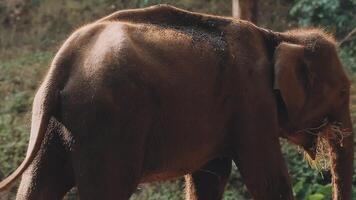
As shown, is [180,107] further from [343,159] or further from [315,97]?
[343,159]

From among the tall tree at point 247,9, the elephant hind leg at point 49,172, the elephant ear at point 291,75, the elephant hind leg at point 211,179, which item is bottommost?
the elephant hind leg at point 211,179

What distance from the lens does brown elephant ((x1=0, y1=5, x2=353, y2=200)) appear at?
13.9 ft

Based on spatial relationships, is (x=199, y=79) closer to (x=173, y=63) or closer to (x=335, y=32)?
(x=173, y=63)

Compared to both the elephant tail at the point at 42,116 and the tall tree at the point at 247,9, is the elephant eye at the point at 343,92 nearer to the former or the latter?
the elephant tail at the point at 42,116

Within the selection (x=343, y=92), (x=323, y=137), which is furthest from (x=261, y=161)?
(x=343, y=92)

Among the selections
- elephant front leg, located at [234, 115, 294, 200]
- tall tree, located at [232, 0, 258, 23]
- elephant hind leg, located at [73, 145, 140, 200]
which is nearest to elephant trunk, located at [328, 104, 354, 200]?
elephant front leg, located at [234, 115, 294, 200]

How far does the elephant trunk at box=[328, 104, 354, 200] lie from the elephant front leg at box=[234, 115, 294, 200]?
69 cm

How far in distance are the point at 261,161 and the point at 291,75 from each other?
572mm

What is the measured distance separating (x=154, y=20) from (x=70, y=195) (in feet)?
12.8

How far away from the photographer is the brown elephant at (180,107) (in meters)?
4.23

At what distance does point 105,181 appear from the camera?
4211 mm

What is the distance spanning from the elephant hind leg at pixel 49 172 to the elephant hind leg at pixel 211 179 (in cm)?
125

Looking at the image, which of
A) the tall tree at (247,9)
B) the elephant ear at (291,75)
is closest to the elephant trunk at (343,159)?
the elephant ear at (291,75)

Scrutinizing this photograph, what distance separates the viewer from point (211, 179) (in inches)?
217
